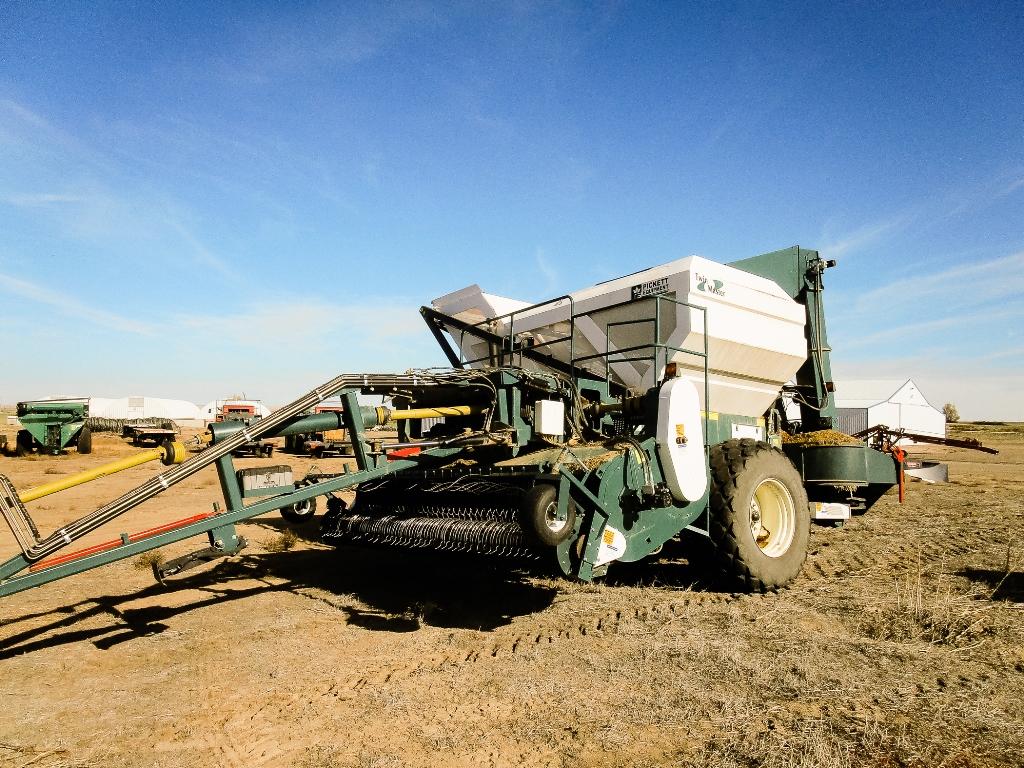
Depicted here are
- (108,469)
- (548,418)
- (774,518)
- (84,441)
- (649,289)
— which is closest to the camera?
(108,469)

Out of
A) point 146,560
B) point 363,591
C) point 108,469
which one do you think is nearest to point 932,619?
point 363,591

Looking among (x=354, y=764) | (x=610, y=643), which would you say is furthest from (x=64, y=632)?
(x=610, y=643)

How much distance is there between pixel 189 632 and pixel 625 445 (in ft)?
11.9

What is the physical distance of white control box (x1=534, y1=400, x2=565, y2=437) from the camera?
5789 mm

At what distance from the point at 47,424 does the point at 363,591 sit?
26594 millimetres

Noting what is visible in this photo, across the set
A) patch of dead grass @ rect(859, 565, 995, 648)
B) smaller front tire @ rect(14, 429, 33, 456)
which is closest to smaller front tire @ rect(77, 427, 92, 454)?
smaller front tire @ rect(14, 429, 33, 456)

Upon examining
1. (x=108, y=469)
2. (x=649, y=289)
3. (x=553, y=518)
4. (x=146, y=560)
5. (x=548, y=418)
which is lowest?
(x=146, y=560)

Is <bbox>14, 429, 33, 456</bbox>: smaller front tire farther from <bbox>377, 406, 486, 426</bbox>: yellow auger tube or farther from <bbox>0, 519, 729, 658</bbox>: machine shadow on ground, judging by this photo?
<bbox>377, 406, 486, 426</bbox>: yellow auger tube

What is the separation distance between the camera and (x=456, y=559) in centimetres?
550

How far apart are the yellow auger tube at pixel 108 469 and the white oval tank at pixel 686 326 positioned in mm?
3313

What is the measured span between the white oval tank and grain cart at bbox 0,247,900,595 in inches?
0.9

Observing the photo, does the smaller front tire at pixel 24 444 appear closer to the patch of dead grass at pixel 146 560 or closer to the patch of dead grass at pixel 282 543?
the patch of dead grass at pixel 282 543

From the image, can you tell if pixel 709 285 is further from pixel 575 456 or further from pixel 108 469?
pixel 108 469

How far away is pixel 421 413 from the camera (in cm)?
595
